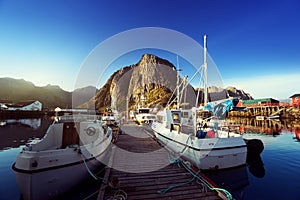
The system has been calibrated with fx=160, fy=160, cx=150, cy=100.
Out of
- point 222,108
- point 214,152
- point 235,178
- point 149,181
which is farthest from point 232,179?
point 149,181

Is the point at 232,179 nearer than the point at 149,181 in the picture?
No

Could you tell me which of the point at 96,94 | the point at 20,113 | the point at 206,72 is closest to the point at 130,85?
the point at 96,94

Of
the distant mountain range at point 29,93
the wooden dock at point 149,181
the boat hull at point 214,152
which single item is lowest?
the wooden dock at point 149,181

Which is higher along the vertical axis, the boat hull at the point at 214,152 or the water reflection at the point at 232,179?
the boat hull at the point at 214,152

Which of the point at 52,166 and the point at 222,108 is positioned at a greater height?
the point at 222,108

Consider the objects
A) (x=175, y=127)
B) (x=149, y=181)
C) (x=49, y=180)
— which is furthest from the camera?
(x=175, y=127)

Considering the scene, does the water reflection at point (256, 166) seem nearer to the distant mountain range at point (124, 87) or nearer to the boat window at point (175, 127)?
the boat window at point (175, 127)

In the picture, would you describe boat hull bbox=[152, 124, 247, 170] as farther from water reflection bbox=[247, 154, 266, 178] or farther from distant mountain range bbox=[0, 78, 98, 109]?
distant mountain range bbox=[0, 78, 98, 109]

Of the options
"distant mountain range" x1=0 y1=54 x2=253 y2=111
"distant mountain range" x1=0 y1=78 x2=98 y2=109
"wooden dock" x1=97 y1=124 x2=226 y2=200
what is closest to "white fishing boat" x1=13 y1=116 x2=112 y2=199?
"wooden dock" x1=97 y1=124 x2=226 y2=200

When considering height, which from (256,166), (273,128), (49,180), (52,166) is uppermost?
(52,166)

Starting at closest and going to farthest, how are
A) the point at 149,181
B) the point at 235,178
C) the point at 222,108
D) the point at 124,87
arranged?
the point at 149,181
the point at 235,178
the point at 222,108
the point at 124,87

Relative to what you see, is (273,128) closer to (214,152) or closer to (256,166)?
(256,166)

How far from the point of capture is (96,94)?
125 m

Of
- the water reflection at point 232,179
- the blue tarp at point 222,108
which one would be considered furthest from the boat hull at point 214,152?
the blue tarp at point 222,108
